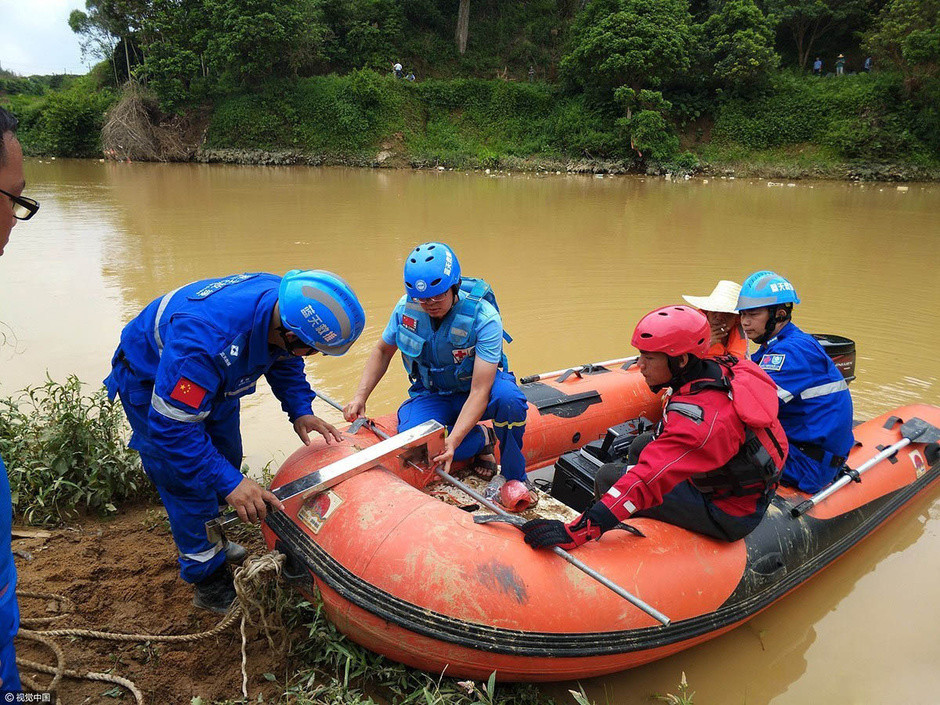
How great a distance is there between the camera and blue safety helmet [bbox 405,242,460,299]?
260cm

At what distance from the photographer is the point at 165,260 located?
7.71m

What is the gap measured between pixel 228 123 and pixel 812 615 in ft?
88.1

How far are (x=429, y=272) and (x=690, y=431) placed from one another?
1.25 metres

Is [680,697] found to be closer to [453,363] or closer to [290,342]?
[453,363]

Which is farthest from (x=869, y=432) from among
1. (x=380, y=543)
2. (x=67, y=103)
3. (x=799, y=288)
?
(x=67, y=103)

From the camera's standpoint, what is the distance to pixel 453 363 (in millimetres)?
2930

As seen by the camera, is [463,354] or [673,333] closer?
A: [673,333]

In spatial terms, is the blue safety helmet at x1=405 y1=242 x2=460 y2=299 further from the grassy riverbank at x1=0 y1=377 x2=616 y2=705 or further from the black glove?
the grassy riverbank at x1=0 y1=377 x2=616 y2=705

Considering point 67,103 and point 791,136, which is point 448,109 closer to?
point 791,136

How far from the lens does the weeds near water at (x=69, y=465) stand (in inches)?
111

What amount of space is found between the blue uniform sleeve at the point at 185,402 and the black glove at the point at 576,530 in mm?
1103

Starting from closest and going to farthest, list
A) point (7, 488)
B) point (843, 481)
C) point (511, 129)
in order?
point (7, 488)
point (843, 481)
point (511, 129)

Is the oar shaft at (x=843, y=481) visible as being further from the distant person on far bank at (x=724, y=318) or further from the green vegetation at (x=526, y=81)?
the green vegetation at (x=526, y=81)

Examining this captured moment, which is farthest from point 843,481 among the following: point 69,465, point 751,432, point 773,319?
point 69,465
